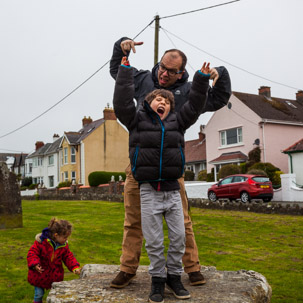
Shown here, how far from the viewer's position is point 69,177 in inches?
1989

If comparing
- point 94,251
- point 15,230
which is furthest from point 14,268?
point 15,230

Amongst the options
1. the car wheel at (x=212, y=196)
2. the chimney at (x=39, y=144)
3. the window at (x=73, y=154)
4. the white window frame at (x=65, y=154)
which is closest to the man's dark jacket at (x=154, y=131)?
the car wheel at (x=212, y=196)

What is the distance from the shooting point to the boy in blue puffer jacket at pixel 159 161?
3.65m

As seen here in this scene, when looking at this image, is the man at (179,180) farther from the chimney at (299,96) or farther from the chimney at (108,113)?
the chimney at (108,113)

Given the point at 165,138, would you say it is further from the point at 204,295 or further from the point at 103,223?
the point at 103,223

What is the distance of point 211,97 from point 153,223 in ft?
5.11

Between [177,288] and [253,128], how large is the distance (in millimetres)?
31433

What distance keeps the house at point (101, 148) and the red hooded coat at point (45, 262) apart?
42.2 meters

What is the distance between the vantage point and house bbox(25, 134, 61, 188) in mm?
56062

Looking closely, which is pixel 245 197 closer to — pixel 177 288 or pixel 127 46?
pixel 177 288

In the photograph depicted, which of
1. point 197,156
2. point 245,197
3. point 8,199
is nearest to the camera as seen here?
point 8,199

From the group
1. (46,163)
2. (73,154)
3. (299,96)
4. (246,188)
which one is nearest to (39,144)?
(46,163)

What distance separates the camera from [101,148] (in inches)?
1869

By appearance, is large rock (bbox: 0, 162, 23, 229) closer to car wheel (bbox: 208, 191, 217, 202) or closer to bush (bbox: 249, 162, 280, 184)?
car wheel (bbox: 208, 191, 217, 202)
